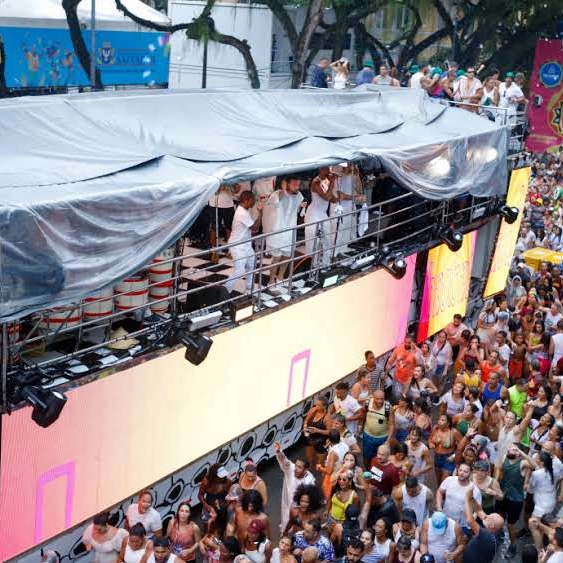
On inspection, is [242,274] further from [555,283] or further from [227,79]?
[227,79]

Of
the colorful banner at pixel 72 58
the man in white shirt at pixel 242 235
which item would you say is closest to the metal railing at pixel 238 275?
the man in white shirt at pixel 242 235

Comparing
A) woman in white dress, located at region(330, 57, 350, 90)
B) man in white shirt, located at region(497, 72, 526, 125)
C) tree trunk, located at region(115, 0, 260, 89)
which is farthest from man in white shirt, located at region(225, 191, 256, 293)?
tree trunk, located at region(115, 0, 260, 89)

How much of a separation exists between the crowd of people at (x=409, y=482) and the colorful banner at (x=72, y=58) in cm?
1500

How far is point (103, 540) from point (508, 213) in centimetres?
1090

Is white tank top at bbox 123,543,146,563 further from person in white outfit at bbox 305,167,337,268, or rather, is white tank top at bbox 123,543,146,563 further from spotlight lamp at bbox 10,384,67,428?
person in white outfit at bbox 305,167,337,268

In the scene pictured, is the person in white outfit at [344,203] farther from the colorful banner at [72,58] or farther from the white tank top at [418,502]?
the colorful banner at [72,58]

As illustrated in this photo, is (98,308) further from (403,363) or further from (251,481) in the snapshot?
(403,363)

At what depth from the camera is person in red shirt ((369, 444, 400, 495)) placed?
10.5m

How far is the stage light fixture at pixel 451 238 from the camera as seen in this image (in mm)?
15406

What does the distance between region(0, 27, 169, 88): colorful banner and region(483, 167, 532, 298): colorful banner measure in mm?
13310

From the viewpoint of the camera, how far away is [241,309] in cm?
1074

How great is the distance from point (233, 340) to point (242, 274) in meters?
0.74

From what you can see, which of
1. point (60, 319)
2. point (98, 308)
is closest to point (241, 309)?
point (98, 308)

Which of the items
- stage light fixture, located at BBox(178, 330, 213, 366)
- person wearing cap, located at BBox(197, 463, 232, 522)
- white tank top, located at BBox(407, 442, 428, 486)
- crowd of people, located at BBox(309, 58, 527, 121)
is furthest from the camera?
crowd of people, located at BBox(309, 58, 527, 121)
